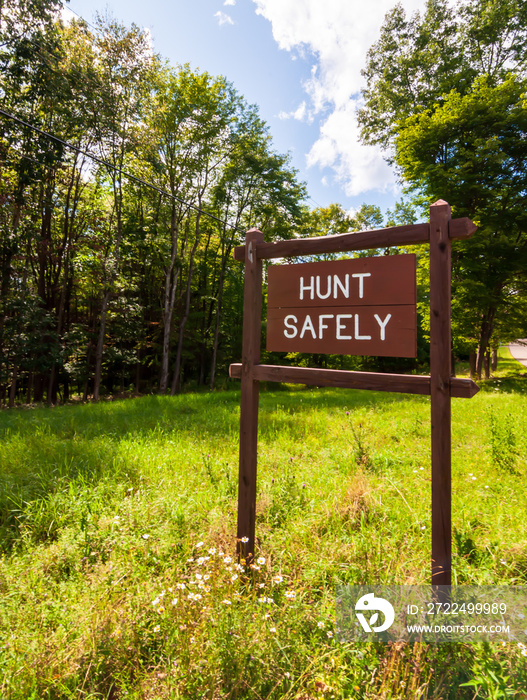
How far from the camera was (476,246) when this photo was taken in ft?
37.9

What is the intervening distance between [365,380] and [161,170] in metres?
15.4

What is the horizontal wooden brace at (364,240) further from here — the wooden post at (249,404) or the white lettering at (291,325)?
the white lettering at (291,325)

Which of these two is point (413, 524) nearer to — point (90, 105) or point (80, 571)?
point (80, 571)

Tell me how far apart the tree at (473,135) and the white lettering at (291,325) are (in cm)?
1187

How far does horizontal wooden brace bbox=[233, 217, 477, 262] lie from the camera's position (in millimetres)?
1851

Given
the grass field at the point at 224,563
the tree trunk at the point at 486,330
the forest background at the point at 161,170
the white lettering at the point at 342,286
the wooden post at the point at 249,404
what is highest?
the forest background at the point at 161,170

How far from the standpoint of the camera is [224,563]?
2.22 m

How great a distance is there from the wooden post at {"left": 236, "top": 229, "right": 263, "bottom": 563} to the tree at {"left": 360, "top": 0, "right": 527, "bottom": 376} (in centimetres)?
1179

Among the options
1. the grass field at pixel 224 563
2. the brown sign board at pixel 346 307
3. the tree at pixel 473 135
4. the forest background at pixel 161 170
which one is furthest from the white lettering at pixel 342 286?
the tree at pixel 473 135

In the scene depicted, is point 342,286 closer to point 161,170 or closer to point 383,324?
point 383,324

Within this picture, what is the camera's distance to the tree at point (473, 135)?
11.7 metres

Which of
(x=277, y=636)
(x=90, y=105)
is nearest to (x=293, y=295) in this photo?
(x=277, y=636)

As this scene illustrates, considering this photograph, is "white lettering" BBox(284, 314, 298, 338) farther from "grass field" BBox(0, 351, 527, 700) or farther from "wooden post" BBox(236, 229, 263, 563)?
"grass field" BBox(0, 351, 527, 700)

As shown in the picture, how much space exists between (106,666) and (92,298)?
17165mm
